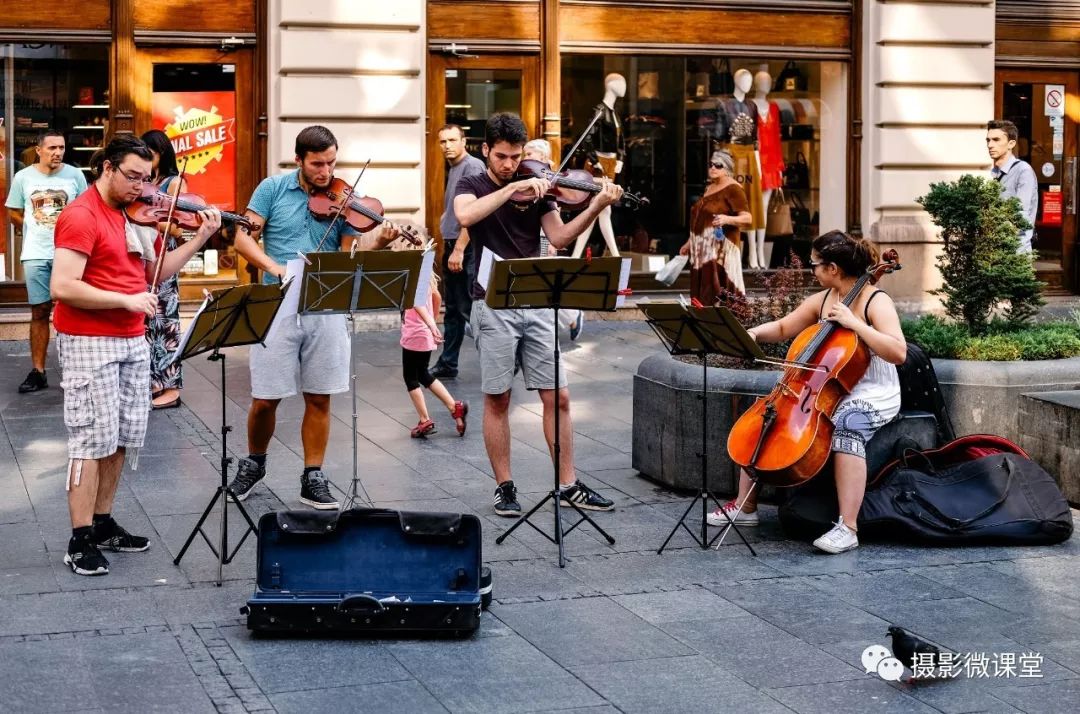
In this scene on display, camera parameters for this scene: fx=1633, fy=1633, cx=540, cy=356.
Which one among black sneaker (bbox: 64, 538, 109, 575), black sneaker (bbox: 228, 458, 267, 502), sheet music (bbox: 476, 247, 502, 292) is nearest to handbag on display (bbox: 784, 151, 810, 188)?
sheet music (bbox: 476, 247, 502, 292)

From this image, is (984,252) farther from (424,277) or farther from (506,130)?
(424,277)

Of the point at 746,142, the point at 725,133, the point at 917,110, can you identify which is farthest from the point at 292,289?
the point at 917,110

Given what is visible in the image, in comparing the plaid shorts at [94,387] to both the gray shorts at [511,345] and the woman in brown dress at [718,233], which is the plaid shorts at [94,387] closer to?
the gray shorts at [511,345]

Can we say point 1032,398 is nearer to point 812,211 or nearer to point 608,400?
point 608,400

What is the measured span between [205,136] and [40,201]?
299 centimetres

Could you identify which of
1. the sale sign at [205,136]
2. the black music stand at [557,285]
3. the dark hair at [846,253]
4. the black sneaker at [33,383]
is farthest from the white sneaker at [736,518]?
the sale sign at [205,136]

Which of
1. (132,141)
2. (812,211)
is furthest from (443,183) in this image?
(132,141)

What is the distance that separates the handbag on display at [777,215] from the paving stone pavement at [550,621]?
824 cm

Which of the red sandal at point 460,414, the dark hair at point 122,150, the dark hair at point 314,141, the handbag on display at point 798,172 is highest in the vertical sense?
the handbag on display at point 798,172

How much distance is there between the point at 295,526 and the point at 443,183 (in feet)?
31.7

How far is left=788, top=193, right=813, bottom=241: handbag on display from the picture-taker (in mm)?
17391

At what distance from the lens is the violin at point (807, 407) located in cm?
759

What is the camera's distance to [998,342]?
31.0 feet

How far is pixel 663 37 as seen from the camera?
16531mm
